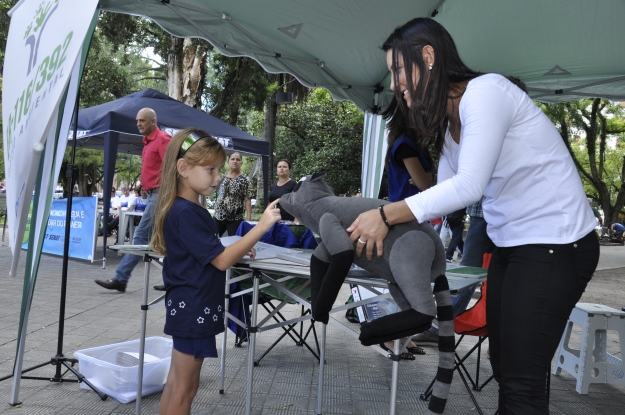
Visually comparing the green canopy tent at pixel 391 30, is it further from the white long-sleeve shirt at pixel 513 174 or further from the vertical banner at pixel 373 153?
the white long-sleeve shirt at pixel 513 174

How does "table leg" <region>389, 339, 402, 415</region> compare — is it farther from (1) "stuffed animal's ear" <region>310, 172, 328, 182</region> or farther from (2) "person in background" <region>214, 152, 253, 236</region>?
(2) "person in background" <region>214, 152, 253, 236</region>

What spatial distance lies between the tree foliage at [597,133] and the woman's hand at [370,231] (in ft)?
57.4

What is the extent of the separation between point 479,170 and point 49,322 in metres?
4.70

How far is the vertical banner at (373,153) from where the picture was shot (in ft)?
21.1

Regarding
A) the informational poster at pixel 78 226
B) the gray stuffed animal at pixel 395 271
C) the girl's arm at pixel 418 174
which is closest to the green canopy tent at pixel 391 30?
the girl's arm at pixel 418 174

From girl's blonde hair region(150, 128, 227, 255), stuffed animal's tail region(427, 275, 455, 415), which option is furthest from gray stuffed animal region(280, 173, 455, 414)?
girl's blonde hair region(150, 128, 227, 255)

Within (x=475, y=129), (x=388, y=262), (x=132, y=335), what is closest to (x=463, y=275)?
(x=388, y=262)

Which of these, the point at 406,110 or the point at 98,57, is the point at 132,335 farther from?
the point at 98,57

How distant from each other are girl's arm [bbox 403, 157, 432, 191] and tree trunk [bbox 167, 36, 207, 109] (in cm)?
1069

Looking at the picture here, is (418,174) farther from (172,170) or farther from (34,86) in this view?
(34,86)

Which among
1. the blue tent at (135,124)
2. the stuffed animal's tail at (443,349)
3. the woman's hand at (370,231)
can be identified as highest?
the blue tent at (135,124)

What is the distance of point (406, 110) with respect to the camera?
1.84m

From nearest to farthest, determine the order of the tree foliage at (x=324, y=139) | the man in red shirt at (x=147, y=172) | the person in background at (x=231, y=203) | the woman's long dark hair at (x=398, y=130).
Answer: the woman's long dark hair at (x=398, y=130) → the man in red shirt at (x=147, y=172) → the person in background at (x=231, y=203) → the tree foliage at (x=324, y=139)

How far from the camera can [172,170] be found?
93.9 inches
